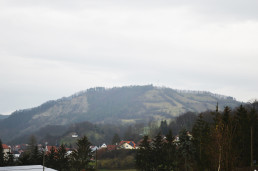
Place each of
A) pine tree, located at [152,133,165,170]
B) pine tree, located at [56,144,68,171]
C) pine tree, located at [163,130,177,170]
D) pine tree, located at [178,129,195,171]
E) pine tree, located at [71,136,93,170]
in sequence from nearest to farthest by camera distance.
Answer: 1. pine tree, located at [71,136,93,170]
2. pine tree, located at [178,129,195,171]
3. pine tree, located at [163,130,177,170]
4. pine tree, located at [152,133,165,170]
5. pine tree, located at [56,144,68,171]

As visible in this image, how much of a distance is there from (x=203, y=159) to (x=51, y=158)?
1162 inches

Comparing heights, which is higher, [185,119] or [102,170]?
[185,119]

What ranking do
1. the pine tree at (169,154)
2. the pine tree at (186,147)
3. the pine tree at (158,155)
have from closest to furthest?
the pine tree at (186,147), the pine tree at (169,154), the pine tree at (158,155)

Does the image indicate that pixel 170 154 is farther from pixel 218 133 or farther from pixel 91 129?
pixel 91 129

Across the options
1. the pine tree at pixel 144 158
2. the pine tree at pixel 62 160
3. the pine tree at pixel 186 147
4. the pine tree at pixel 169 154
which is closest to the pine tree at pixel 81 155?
the pine tree at pixel 62 160

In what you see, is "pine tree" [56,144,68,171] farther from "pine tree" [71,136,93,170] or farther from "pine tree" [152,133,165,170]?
"pine tree" [152,133,165,170]

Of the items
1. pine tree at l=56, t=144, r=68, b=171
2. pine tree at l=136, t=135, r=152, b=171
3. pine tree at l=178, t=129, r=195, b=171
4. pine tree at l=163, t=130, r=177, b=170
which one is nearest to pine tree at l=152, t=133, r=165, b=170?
pine tree at l=163, t=130, r=177, b=170

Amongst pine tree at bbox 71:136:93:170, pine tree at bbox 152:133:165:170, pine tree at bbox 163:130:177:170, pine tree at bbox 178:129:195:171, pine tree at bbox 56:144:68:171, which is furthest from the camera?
pine tree at bbox 56:144:68:171

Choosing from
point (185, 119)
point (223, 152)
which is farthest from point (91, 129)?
point (223, 152)

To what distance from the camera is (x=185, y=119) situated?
164 meters

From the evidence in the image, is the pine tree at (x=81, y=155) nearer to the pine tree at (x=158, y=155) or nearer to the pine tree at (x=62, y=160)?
the pine tree at (x=62, y=160)

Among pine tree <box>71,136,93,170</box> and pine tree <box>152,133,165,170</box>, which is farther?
pine tree <box>152,133,165,170</box>

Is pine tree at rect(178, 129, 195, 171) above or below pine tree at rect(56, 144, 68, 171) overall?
above

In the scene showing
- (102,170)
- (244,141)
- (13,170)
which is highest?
(244,141)
